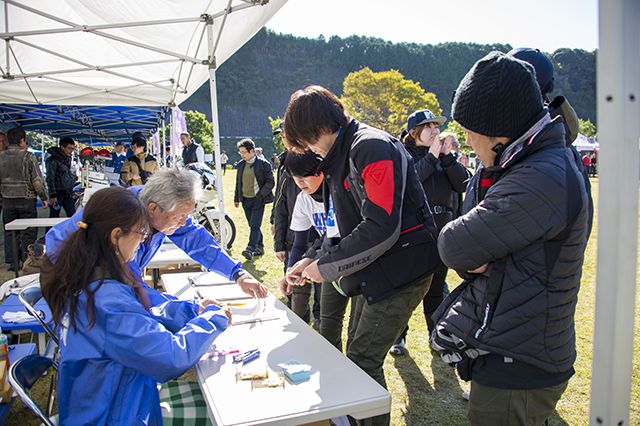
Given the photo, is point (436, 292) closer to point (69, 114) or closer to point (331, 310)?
point (331, 310)

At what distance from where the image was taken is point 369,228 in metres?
1.75

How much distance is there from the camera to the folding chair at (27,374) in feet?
4.79

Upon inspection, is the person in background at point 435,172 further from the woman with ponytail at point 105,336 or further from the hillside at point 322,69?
the hillside at point 322,69

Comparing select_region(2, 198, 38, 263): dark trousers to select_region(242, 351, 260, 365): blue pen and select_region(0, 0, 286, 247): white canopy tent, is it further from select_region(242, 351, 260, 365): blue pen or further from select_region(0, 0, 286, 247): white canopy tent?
select_region(242, 351, 260, 365): blue pen

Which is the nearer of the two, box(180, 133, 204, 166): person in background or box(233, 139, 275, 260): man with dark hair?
box(233, 139, 275, 260): man with dark hair

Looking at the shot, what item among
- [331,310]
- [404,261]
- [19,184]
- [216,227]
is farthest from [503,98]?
[19,184]

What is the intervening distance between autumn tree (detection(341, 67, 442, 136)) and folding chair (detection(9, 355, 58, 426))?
61.2m

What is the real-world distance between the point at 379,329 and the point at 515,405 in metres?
0.63

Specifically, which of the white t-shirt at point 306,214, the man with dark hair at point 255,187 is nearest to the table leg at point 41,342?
the white t-shirt at point 306,214

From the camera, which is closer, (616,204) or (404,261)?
(616,204)

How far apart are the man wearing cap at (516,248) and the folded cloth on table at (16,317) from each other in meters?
2.64

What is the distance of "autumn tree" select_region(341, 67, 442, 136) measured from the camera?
6197cm

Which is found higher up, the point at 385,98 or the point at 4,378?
the point at 385,98

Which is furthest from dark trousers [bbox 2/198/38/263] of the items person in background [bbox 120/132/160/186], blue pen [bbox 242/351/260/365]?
blue pen [bbox 242/351/260/365]
